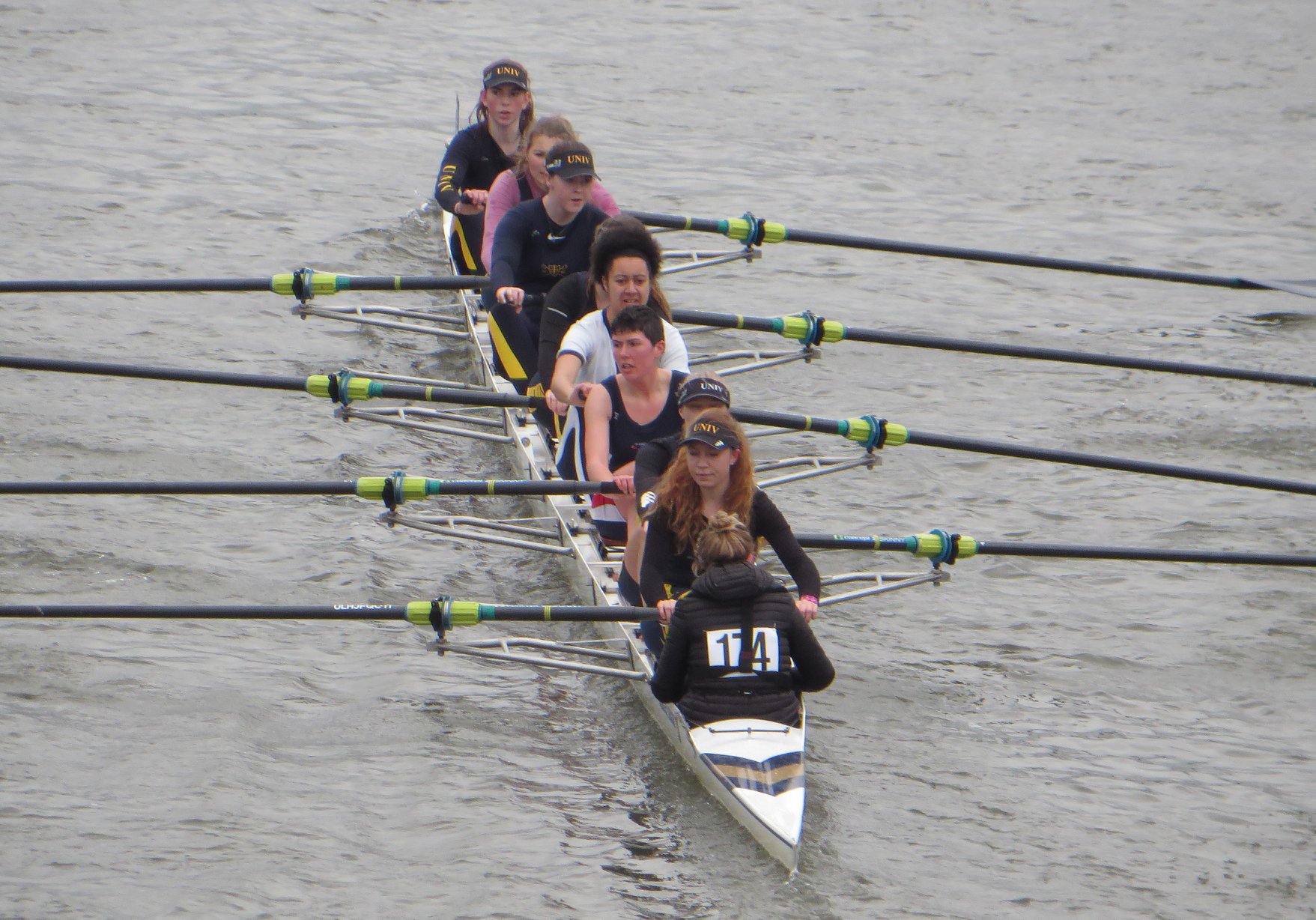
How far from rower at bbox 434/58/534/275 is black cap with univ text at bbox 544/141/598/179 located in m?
1.75

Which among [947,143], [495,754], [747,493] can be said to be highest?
[947,143]

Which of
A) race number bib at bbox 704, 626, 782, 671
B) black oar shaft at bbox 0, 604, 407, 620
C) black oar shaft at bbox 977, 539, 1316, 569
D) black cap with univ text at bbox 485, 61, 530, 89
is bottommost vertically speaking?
black oar shaft at bbox 0, 604, 407, 620

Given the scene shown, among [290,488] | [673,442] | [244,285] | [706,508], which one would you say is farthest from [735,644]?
[244,285]

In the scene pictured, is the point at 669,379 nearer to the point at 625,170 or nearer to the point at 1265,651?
the point at 1265,651

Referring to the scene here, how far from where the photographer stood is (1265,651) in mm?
8188

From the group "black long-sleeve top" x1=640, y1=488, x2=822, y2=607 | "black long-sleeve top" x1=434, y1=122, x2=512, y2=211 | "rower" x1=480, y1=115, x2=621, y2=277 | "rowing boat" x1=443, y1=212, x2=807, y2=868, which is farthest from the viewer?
"black long-sleeve top" x1=434, y1=122, x2=512, y2=211

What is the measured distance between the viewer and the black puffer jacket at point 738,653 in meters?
5.89

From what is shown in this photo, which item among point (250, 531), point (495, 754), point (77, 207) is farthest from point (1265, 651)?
point (77, 207)

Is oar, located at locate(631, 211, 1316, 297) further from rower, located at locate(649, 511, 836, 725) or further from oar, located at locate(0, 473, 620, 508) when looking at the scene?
rower, located at locate(649, 511, 836, 725)

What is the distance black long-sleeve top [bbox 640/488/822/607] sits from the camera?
245 inches

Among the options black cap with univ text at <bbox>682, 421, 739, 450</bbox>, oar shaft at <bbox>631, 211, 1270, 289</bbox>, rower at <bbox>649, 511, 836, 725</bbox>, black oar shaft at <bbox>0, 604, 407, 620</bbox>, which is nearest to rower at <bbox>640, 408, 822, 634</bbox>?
black cap with univ text at <bbox>682, 421, 739, 450</bbox>

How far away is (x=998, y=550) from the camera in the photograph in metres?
7.18

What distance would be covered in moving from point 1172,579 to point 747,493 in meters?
3.87

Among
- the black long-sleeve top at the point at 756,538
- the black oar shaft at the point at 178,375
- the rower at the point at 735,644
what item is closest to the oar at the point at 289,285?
the black oar shaft at the point at 178,375
